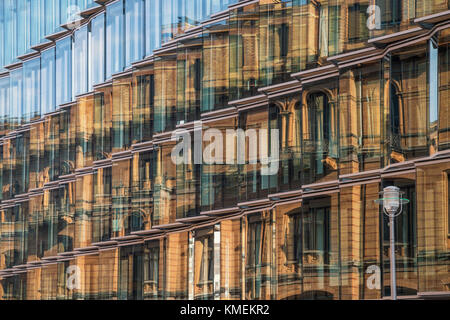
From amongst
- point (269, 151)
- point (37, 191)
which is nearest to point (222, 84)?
point (269, 151)

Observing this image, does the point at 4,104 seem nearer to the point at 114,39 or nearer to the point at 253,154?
the point at 114,39

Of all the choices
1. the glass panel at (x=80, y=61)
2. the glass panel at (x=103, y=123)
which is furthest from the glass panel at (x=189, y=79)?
the glass panel at (x=80, y=61)

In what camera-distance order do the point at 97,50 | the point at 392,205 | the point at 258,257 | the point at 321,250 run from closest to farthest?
the point at 392,205
the point at 321,250
the point at 258,257
the point at 97,50

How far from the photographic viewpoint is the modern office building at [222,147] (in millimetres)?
33844

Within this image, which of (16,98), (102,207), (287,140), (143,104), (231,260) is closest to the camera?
(287,140)

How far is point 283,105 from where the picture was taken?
40.4 m

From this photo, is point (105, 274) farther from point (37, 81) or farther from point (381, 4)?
point (381, 4)

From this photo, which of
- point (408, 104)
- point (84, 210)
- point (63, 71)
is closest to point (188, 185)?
point (84, 210)

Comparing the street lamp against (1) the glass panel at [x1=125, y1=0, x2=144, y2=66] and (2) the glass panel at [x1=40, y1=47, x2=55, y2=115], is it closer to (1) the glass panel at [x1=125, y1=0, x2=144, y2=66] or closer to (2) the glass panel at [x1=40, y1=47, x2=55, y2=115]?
(1) the glass panel at [x1=125, y1=0, x2=144, y2=66]

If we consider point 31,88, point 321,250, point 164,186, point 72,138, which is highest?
point 31,88

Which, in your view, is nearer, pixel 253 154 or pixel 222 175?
pixel 253 154

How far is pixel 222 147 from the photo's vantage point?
4472cm

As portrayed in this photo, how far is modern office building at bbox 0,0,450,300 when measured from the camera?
33.8 meters

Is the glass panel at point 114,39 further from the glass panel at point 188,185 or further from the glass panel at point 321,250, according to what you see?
the glass panel at point 321,250
